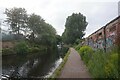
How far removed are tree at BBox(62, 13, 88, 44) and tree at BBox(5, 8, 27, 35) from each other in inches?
1007

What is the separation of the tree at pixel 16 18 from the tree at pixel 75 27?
84.0ft

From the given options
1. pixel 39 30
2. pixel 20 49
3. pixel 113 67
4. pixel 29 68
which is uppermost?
pixel 39 30

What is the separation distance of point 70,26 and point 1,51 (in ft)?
151

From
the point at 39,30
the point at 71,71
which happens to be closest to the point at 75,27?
the point at 39,30

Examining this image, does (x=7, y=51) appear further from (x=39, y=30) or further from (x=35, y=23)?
(x=39, y=30)

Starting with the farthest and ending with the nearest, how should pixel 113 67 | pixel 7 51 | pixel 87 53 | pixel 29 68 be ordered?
pixel 7 51, pixel 29 68, pixel 87 53, pixel 113 67

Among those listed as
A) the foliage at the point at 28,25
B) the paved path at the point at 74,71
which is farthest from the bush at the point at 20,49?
the paved path at the point at 74,71

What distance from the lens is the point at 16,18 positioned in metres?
69.4

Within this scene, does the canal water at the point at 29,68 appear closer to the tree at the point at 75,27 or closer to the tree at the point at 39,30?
the tree at the point at 39,30

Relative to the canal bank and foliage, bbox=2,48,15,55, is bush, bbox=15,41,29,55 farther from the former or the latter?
the canal bank

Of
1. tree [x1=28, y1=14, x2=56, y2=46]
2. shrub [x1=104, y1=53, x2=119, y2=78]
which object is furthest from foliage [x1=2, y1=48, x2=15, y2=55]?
shrub [x1=104, y1=53, x2=119, y2=78]

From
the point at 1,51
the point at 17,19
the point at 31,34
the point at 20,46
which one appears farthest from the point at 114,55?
the point at 31,34

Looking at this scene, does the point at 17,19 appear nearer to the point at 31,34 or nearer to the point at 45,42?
the point at 31,34

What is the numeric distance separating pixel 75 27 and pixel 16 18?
94.5 ft
